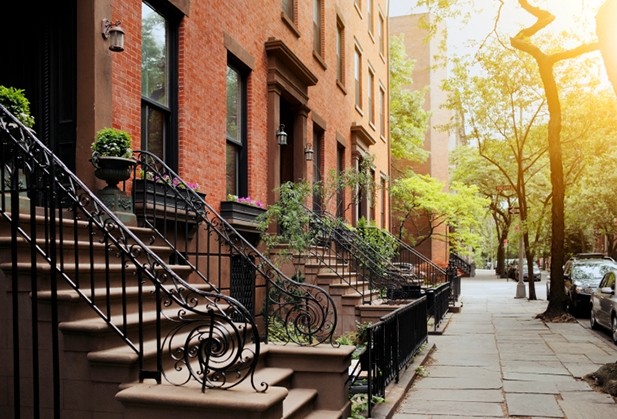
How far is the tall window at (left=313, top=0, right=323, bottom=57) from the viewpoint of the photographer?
1766 centimetres

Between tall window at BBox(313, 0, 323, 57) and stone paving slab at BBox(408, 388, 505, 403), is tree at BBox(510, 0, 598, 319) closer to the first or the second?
tall window at BBox(313, 0, 323, 57)

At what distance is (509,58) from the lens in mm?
25406

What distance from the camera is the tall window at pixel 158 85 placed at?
927 cm

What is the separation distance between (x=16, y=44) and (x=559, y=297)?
15677 millimetres

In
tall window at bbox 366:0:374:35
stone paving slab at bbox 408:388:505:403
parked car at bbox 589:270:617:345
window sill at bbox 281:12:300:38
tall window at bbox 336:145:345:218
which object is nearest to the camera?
stone paving slab at bbox 408:388:505:403

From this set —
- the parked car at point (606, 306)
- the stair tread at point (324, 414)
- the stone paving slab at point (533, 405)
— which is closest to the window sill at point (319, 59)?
the parked car at point (606, 306)

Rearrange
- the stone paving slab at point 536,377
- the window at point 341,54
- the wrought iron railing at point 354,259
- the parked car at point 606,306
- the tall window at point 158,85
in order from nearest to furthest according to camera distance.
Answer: the tall window at point 158,85
the stone paving slab at point 536,377
the wrought iron railing at point 354,259
the parked car at point 606,306
the window at point 341,54

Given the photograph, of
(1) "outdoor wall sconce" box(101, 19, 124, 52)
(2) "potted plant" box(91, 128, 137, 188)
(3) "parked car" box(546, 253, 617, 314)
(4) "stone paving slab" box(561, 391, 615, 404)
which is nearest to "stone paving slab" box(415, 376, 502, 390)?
(4) "stone paving slab" box(561, 391, 615, 404)

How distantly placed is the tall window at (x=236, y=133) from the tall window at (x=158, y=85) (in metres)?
2.17

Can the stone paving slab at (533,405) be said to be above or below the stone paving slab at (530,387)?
above

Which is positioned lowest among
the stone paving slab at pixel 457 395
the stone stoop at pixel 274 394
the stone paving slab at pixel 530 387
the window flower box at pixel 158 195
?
the stone paving slab at pixel 530 387

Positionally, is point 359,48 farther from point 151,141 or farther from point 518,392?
point 518,392

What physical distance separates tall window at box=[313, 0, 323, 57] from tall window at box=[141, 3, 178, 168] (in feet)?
27.1

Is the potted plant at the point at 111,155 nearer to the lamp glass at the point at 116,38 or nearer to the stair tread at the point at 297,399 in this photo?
the lamp glass at the point at 116,38
